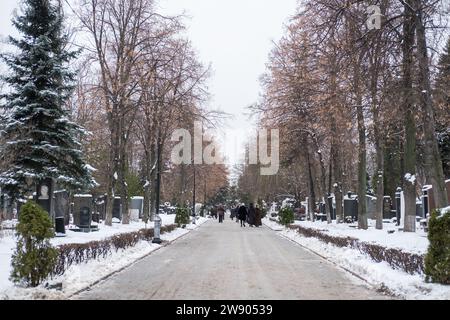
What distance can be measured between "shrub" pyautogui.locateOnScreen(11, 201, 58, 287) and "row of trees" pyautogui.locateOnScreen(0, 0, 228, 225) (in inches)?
446

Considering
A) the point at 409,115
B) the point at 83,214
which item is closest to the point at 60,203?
the point at 83,214

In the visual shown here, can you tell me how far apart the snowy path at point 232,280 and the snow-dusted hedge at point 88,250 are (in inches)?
38.5

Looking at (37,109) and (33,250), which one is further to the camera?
(37,109)

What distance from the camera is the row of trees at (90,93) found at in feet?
67.5

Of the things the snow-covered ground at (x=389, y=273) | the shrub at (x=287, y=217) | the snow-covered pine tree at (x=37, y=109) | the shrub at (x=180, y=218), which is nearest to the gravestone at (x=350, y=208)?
the shrub at (x=287, y=217)

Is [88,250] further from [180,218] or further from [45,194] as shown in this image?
[180,218]

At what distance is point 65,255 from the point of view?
11492 mm

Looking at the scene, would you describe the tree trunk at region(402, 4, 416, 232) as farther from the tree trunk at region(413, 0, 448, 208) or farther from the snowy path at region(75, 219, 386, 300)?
the snowy path at region(75, 219, 386, 300)

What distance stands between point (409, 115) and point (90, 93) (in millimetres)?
17005

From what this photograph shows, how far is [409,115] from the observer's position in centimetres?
1816

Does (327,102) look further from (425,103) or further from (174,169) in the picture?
(174,169)

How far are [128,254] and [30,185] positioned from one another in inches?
295

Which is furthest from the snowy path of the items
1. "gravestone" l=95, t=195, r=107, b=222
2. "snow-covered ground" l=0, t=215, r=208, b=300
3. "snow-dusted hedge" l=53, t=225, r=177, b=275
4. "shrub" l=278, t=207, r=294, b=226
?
"gravestone" l=95, t=195, r=107, b=222

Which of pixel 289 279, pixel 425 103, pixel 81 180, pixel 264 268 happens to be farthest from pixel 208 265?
pixel 81 180
